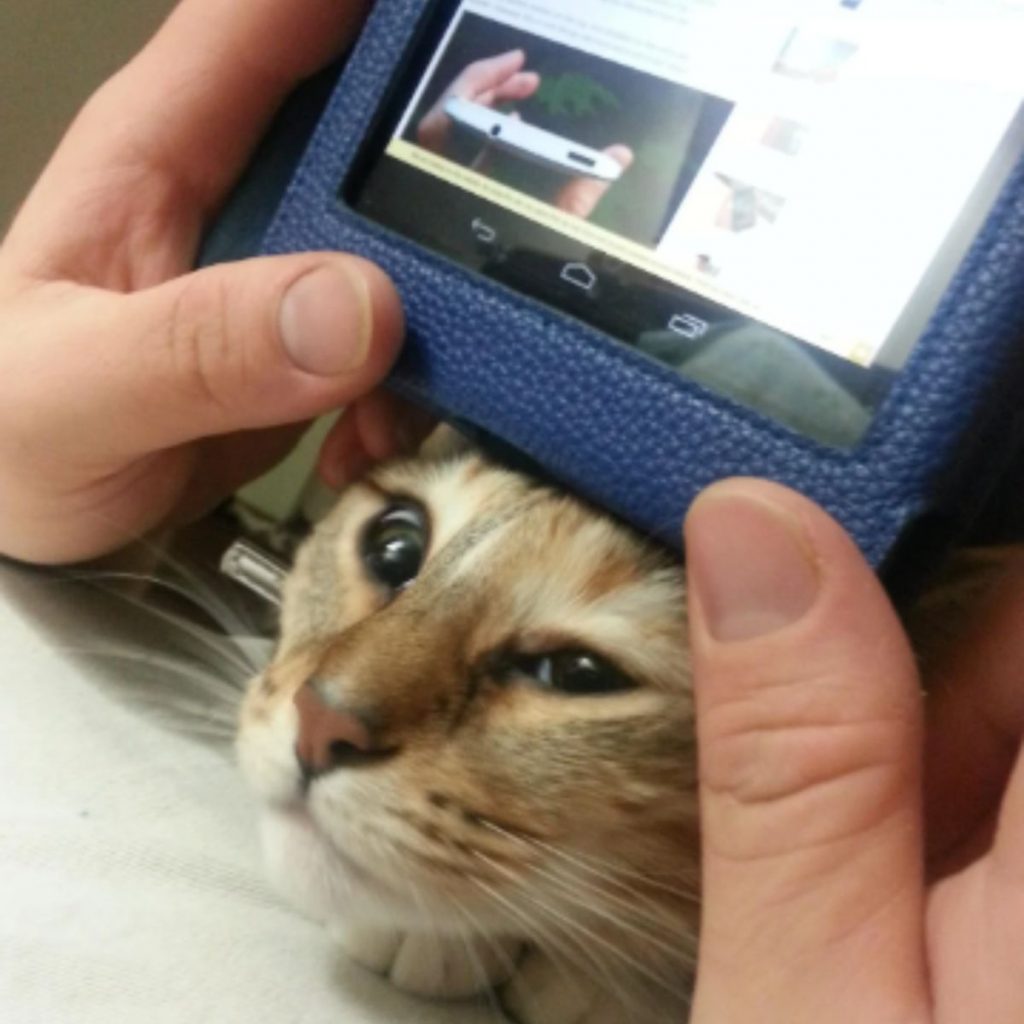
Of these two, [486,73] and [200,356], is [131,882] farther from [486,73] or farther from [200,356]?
[486,73]

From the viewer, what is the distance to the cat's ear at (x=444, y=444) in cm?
71

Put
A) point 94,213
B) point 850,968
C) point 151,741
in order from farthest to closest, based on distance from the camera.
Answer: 1. point 94,213
2. point 151,741
3. point 850,968

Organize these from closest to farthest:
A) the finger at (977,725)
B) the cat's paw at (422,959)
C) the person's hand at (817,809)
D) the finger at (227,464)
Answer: the person's hand at (817,809)
the finger at (977,725)
the cat's paw at (422,959)
the finger at (227,464)

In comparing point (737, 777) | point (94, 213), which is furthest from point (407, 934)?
point (94, 213)

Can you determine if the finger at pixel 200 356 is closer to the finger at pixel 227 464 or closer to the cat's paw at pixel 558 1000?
the finger at pixel 227 464

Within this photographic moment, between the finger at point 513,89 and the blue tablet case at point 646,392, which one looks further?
the finger at point 513,89

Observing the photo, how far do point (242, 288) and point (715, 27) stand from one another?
253 mm

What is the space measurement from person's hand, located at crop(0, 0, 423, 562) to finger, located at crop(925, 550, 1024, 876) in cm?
31

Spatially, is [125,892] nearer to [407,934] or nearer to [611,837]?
[407,934]

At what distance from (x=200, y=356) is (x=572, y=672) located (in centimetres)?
24

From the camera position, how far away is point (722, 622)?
0.46 metres

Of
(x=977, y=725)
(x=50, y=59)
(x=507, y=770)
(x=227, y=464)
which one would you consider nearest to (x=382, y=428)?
(x=227, y=464)

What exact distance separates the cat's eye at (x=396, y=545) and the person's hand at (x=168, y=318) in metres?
0.09

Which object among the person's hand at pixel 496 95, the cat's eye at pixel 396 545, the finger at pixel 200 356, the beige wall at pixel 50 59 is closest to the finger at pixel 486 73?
the person's hand at pixel 496 95
